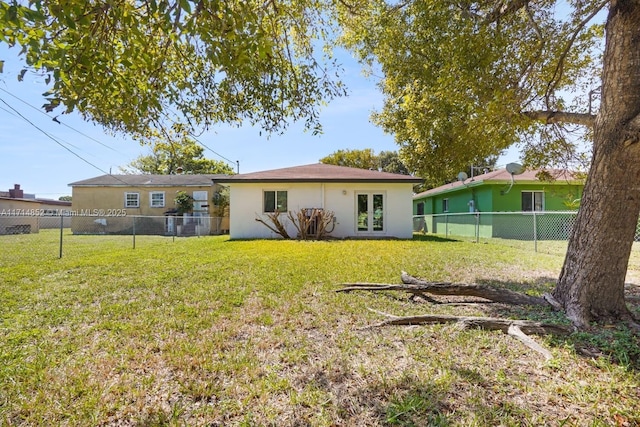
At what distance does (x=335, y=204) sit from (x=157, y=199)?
1313 centimetres

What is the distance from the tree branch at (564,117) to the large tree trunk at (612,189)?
506 millimetres

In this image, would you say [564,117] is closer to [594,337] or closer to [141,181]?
[594,337]

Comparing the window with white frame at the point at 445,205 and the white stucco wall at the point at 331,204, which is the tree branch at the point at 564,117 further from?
the window with white frame at the point at 445,205

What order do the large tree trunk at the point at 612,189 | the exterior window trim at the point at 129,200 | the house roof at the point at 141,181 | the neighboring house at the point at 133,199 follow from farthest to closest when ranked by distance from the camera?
the exterior window trim at the point at 129,200 < the house roof at the point at 141,181 < the neighboring house at the point at 133,199 < the large tree trunk at the point at 612,189

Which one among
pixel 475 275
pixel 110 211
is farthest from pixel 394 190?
pixel 110 211

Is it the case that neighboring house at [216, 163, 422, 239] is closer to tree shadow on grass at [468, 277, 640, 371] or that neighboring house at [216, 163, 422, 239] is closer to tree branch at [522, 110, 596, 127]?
tree branch at [522, 110, 596, 127]

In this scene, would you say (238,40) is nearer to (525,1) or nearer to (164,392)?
(164,392)

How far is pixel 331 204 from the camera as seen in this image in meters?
13.4

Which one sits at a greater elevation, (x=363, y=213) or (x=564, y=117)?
(x=564, y=117)

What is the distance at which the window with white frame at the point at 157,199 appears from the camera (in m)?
20.5

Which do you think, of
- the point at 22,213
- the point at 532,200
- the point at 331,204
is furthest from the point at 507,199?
the point at 22,213

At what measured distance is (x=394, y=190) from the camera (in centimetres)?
1347

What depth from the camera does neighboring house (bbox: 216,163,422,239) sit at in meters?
13.4

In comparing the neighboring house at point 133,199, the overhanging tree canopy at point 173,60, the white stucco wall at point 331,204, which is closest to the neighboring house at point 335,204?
the white stucco wall at point 331,204
